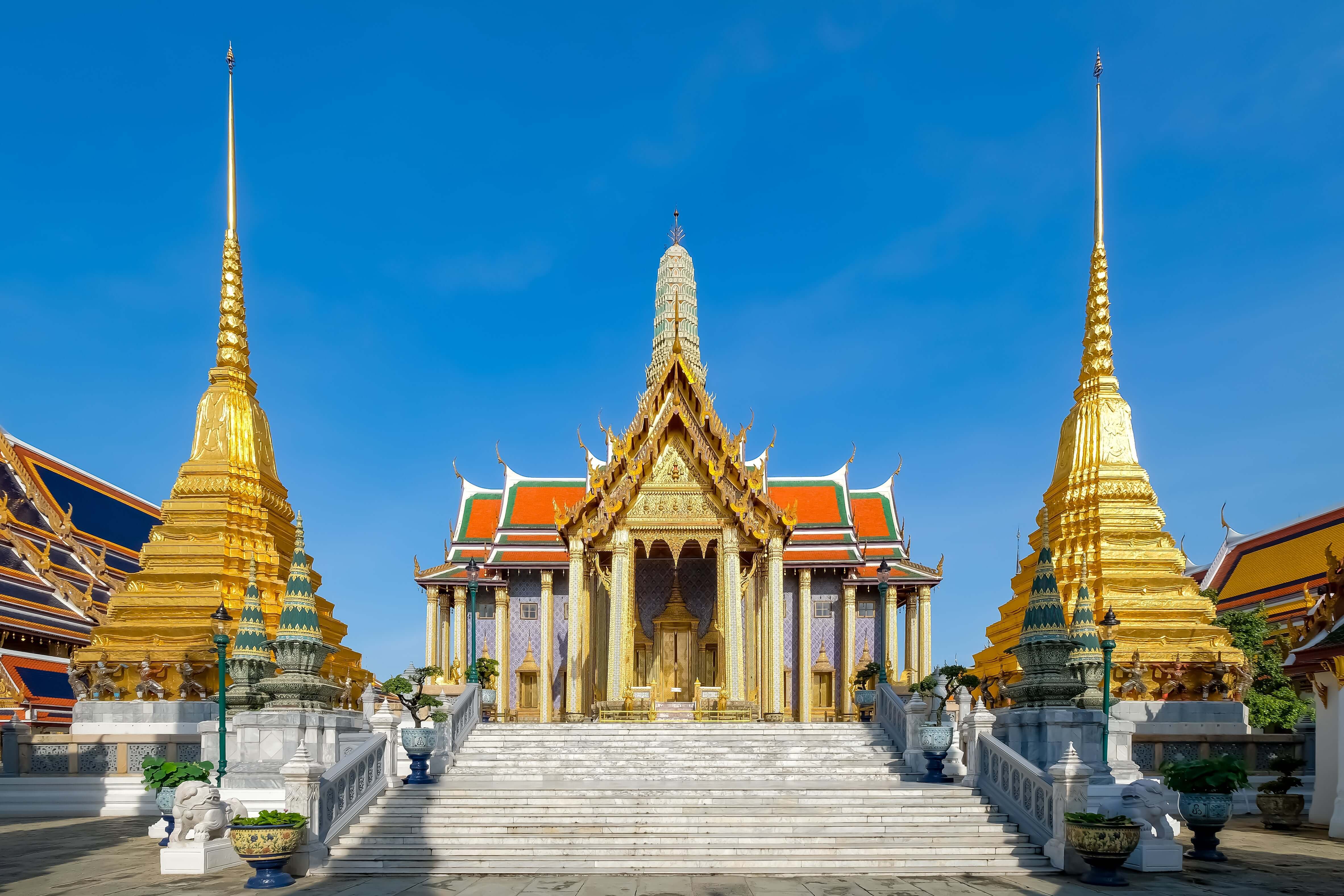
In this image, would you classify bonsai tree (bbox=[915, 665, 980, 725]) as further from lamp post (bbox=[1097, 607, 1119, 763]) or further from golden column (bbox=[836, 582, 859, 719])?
golden column (bbox=[836, 582, 859, 719])

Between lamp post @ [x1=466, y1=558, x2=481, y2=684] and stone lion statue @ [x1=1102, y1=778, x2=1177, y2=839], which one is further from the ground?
lamp post @ [x1=466, y1=558, x2=481, y2=684]

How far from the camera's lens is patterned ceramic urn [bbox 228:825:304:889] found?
1048cm

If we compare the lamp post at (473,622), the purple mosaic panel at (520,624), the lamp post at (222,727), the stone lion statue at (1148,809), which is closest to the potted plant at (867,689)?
the stone lion statue at (1148,809)

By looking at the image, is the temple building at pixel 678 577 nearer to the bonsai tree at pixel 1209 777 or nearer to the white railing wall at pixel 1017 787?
the white railing wall at pixel 1017 787

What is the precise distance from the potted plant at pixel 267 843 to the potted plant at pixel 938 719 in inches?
354

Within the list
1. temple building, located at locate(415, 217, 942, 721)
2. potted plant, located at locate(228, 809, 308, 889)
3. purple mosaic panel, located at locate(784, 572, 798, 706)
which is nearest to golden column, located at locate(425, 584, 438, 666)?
temple building, located at locate(415, 217, 942, 721)

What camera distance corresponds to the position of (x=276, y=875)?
10719mm

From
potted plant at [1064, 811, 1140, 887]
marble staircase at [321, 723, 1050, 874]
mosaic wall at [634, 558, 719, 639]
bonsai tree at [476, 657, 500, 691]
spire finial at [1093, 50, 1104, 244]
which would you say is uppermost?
spire finial at [1093, 50, 1104, 244]

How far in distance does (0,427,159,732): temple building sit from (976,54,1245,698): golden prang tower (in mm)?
22886

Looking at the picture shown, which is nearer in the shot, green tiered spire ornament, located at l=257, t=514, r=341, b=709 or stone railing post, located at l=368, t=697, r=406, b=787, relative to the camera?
green tiered spire ornament, located at l=257, t=514, r=341, b=709

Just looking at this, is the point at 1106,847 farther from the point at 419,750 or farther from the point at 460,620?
the point at 460,620

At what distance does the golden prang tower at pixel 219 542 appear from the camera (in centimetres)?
2153

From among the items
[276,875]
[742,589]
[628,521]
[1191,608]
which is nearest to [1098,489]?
[1191,608]

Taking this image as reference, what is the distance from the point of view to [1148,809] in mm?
11555
